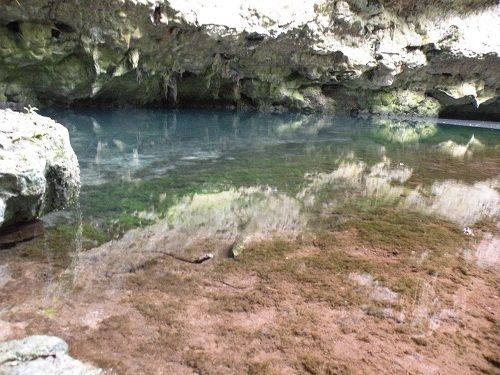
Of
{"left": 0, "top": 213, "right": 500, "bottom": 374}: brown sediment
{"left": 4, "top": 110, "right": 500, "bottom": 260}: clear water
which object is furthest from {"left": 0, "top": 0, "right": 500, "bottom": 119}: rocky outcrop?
{"left": 0, "top": 213, "right": 500, "bottom": 374}: brown sediment

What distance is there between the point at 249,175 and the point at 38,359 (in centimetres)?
645

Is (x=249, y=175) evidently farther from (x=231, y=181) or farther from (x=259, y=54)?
(x=259, y=54)

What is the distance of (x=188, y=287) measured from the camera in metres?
4.28

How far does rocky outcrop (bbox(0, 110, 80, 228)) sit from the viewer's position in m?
4.77

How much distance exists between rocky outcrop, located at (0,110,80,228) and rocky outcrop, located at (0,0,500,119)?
8203 millimetres

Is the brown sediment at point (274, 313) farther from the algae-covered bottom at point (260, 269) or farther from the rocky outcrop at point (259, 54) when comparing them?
the rocky outcrop at point (259, 54)

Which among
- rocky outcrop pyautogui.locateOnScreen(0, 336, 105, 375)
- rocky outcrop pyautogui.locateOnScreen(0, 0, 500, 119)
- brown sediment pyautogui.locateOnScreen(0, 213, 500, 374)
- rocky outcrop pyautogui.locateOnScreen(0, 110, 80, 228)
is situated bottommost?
brown sediment pyautogui.locateOnScreen(0, 213, 500, 374)

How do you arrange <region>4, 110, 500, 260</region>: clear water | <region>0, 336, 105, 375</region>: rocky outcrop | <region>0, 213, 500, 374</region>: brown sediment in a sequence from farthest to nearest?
<region>4, 110, 500, 260</region>: clear water
<region>0, 213, 500, 374</region>: brown sediment
<region>0, 336, 105, 375</region>: rocky outcrop

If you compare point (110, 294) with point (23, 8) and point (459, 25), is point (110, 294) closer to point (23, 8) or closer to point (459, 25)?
point (23, 8)

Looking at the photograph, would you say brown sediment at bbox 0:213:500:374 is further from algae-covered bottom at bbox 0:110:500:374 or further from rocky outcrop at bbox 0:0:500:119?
rocky outcrop at bbox 0:0:500:119

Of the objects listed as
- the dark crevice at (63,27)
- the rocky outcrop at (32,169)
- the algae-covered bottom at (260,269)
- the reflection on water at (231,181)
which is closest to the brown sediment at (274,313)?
the algae-covered bottom at (260,269)

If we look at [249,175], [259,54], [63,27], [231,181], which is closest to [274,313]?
[231,181]

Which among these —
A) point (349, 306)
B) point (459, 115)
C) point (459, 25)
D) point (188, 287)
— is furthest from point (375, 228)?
point (459, 115)

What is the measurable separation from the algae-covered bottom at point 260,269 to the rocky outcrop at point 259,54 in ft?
17.8
